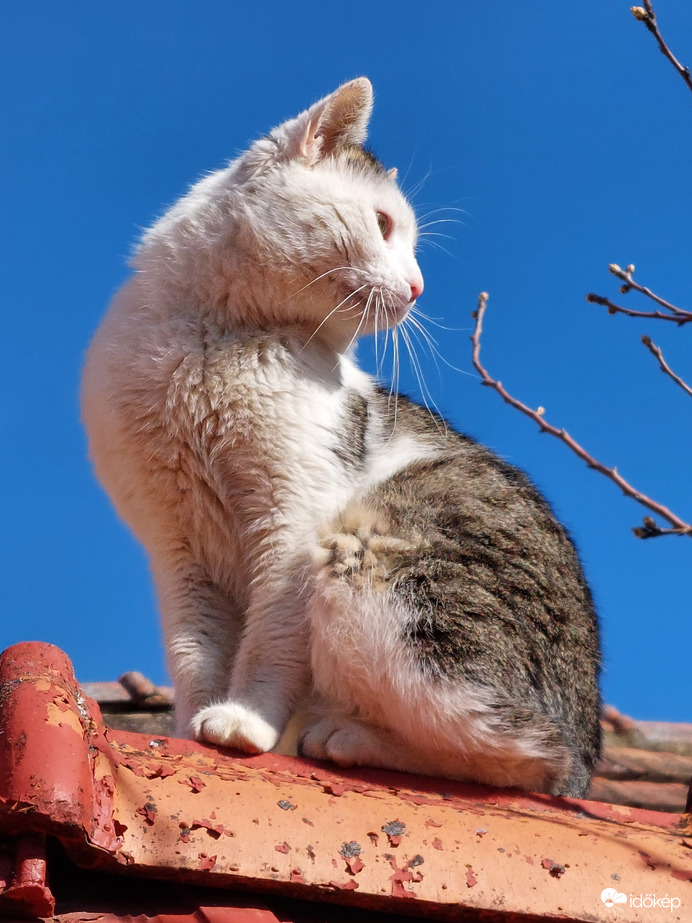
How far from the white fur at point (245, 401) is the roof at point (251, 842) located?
1.39ft

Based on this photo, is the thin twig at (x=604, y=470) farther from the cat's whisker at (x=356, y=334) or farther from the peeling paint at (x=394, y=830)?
the cat's whisker at (x=356, y=334)

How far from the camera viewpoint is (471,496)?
8.84 ft

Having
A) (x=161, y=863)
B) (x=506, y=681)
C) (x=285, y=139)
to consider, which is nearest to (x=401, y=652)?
(x=506, y=681)

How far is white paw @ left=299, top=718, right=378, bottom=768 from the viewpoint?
2.22 meters

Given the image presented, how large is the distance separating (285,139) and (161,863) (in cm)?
240

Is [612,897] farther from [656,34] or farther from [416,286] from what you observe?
[416,286]

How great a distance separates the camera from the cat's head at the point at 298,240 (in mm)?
2955

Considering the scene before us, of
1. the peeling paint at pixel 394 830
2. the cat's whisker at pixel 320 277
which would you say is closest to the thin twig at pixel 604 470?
the peeling paint at pixel 394 830

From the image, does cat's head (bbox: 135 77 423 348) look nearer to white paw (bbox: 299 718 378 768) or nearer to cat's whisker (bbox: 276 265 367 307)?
cat's whisker (bbox: 276 265 367 307)

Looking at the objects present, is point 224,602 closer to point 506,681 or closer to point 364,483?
point 364,483

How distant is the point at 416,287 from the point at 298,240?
1.49ft

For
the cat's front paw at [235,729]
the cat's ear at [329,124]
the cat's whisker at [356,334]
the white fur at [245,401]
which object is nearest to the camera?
the cat's front paw at [235,729]

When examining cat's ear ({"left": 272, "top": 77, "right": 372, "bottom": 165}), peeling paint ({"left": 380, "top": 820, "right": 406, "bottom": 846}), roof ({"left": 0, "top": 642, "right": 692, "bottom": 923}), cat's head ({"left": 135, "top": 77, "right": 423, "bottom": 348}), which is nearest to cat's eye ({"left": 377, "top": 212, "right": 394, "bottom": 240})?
cat's head ({"left": 135, "top": 77, "right": 423, "bottom": 348})

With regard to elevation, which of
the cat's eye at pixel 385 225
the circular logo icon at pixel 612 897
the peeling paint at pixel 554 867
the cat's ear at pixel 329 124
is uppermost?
the cat's ear at pixel 329 124
